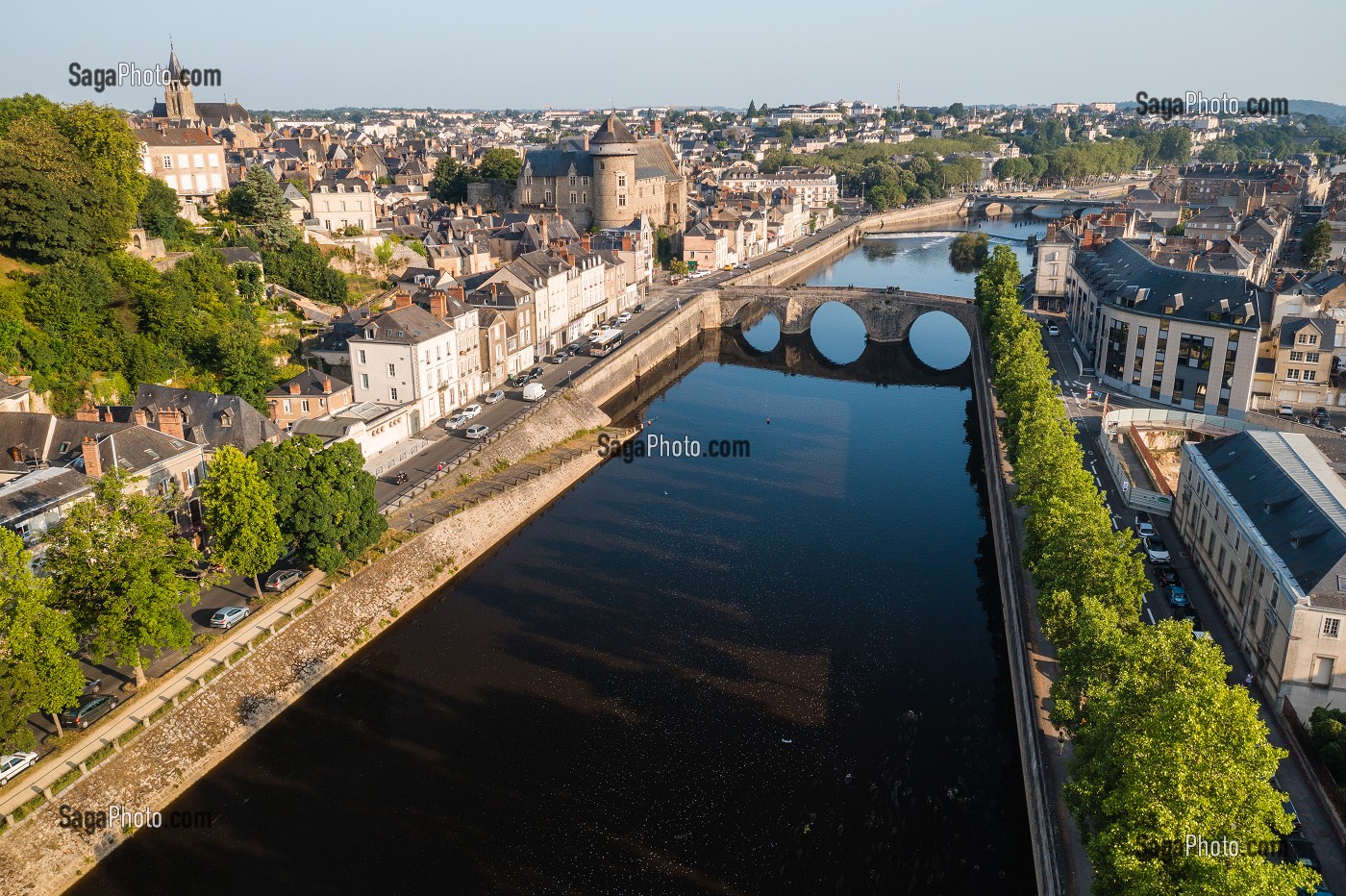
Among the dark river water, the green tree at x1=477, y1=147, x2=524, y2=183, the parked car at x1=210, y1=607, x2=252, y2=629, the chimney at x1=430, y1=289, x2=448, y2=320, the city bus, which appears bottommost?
the dark river water

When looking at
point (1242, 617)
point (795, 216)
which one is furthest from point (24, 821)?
point (795, 216)

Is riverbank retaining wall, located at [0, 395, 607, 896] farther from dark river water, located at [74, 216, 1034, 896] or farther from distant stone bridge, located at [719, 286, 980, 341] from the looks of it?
distant stone bridge, located at [719, 286, 980, 341]

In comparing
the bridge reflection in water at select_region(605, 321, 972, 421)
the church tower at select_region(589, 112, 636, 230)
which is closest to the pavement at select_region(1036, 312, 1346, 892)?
the bridge reflection in water at select_region(605, 321, 972, 421)

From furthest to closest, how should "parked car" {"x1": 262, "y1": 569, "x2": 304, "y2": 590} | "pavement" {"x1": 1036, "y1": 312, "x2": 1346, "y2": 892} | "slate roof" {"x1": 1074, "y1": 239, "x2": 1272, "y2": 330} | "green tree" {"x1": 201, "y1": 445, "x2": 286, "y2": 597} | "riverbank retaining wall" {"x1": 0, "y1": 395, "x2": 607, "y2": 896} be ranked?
"slate roof" {"x1": 1074, "y1": 239, "x2": 1272, "y2": 330} < "parked car" {"x1": 262, "y1": 569, "x2": 304, "y2": 590} < "green tree" {"x1": 201, "y1": 445, "x2": 286, "y2": 597} < "riverbank retaining wall" {"x1": 0, "y1": 395, "x2": 607, "y2": 896} < "pavement" {"x1": 1036, "y1": 312, "x2": 1346, "y2": 892}

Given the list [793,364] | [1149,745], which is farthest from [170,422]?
[793,364]

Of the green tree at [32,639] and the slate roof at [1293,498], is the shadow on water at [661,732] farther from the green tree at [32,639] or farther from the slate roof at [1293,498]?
the slate roof at [1293,498]

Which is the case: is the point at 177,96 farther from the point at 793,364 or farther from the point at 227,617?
the point at 227,617
